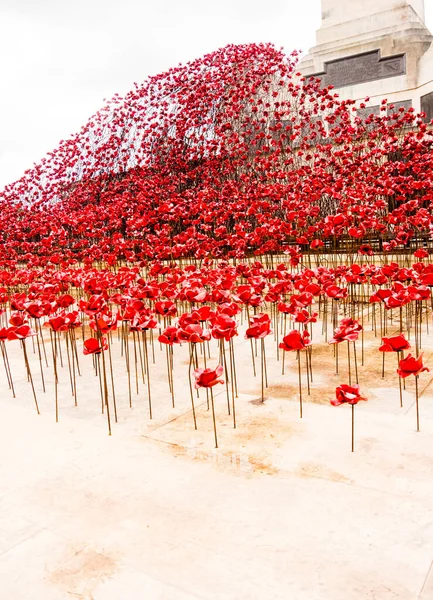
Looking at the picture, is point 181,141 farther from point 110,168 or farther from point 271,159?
point 271,159

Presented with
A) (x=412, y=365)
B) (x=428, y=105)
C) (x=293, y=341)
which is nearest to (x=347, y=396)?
(x=412, y=365)

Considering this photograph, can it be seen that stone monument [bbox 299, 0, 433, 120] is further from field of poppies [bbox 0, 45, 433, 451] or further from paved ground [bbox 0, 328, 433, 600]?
paved ground [bbox 0, 328, 433, 600]

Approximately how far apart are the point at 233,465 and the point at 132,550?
79cm

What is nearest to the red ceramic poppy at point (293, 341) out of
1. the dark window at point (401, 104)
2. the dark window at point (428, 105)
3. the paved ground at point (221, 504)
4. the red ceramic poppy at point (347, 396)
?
the paved ground at point (221, 504)

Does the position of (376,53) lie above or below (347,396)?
above

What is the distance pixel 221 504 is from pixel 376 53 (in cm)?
1683

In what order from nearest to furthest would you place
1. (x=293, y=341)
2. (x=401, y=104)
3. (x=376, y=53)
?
1. (x=293, y=341)
2. (x=401, y=104)
3. (x=376, y=53)

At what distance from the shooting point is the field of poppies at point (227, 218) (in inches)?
184

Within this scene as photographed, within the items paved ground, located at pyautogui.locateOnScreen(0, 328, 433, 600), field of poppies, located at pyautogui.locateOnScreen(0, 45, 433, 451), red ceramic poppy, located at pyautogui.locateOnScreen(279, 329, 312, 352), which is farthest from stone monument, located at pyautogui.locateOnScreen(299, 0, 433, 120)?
paved ground, located at pyautogui.locateOnScreen(0, 328, 433, 600)

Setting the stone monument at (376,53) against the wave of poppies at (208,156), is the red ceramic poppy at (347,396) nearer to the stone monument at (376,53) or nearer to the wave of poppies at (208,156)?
the wave of poppies at (208,156)

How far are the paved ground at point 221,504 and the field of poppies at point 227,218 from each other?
288 mm

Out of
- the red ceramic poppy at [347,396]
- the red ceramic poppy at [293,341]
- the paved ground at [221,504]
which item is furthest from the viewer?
the red ceramic poppy at [293,341]

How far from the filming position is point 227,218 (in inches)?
478

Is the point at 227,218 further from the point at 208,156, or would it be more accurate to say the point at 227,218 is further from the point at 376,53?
the point at 376,53
